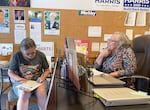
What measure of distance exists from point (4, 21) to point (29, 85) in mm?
1475

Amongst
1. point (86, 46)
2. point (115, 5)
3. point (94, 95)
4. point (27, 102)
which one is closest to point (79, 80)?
point (94, 95)

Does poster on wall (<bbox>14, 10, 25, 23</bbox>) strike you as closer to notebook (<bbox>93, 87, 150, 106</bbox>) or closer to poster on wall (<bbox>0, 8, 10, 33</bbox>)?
poster on wall (<bbox>0, 8, 10, 33</bbox>)

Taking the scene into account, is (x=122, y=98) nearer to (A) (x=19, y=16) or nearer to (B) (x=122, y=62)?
(B) (x=122, y=62)

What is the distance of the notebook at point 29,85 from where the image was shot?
2.33m

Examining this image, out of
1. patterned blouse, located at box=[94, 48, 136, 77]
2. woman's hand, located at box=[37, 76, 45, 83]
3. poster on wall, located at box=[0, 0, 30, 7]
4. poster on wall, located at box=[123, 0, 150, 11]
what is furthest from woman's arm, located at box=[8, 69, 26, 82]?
poster on wall, located at box=[123, 0, 150, 11]

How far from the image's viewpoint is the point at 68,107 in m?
1.22

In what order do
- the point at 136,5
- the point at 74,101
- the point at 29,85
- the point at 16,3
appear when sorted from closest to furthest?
the point at 74,101 → the point at 29,85 → the point at 16,3 → the point at 136,5

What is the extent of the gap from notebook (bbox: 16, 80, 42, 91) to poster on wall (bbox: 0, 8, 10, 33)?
4.17 feet

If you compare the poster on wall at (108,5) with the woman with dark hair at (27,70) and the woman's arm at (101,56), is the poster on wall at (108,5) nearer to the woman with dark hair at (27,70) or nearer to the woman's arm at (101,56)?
the woman's arm at (101,56)

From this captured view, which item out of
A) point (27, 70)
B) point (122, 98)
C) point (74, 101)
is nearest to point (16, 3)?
point (27, 70)

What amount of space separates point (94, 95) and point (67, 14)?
2.37 metres

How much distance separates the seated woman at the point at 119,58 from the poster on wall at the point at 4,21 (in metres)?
1.62

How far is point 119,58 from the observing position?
2.65 metres

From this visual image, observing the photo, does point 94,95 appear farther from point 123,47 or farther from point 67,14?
point 67,14
